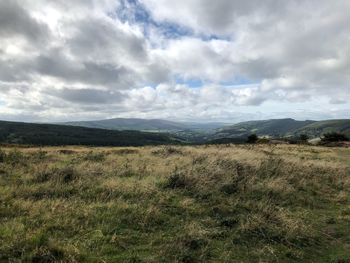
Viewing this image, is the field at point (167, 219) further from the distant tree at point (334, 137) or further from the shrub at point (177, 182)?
the distant tree at point (334, 137)

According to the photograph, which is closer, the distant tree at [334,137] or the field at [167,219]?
the field at [167,219]

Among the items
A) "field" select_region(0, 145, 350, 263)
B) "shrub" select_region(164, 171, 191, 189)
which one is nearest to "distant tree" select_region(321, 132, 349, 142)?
"field" select_region(0, 145, 350, 263)

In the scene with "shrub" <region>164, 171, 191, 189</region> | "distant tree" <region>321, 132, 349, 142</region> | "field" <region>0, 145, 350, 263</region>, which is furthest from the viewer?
"distant tree" <region>321, 132, 349, 142</region>

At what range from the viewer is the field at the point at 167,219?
6.84 meters

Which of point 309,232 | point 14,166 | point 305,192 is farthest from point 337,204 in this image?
point 14,166

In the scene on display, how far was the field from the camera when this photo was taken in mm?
6844

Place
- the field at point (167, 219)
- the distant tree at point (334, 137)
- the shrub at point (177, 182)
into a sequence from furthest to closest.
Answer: the distant tree at point (334, 137) < the shrub at point (177, 182) < the field at point (167, 219)

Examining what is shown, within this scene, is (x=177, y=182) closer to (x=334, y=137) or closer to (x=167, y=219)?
(x=167, y=219)

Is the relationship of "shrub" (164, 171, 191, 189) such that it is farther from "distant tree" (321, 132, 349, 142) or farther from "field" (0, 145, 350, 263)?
"distant tree" (321, 132, 349, 142)

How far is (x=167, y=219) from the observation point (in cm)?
910

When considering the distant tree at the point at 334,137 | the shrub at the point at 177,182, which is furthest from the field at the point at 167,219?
the distant tree at the point at 334,137

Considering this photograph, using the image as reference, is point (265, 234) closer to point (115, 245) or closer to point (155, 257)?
point (155, 257)

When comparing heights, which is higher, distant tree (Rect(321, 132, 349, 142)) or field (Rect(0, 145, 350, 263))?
field (Rect(0, 145, 350, 263))

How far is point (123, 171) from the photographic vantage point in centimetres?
1553
